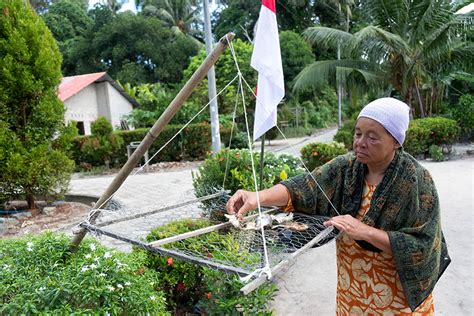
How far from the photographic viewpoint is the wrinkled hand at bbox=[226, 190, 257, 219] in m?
1.50

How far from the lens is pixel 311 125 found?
76.3 feet

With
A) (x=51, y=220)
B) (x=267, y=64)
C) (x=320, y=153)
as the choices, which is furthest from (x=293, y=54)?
(x=267, y=64)

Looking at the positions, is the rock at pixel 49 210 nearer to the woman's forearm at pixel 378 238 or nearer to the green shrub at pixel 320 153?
the green shrub at pixel 320 153

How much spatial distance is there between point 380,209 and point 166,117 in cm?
103

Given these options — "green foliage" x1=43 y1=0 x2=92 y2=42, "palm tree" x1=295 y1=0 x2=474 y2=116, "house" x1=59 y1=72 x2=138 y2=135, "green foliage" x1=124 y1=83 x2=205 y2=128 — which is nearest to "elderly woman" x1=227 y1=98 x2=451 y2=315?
"palm tree" x1=295 y1=0 x2=474 y2=116

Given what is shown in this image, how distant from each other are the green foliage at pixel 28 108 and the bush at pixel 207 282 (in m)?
3.87

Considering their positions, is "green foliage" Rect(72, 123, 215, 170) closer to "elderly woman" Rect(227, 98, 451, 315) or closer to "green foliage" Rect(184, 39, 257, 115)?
"green foliage" Rect(184, 39, 257, 115)

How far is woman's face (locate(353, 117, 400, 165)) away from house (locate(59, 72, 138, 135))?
1748 centimetres

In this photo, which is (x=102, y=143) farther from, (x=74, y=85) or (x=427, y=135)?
(x=427, y=135)

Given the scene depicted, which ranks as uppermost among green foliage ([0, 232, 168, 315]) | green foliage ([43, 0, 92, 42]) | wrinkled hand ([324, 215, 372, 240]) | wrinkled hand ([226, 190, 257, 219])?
green foliage ([43, 0, 92, 42])

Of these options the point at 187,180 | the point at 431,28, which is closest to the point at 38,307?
the point at 187,180

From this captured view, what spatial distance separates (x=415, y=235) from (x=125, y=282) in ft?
3.99

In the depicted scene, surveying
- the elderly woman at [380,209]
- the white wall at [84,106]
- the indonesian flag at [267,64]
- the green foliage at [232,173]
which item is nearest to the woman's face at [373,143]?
the elderly woman at [380,209]

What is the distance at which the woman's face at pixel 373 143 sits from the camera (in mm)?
1384
